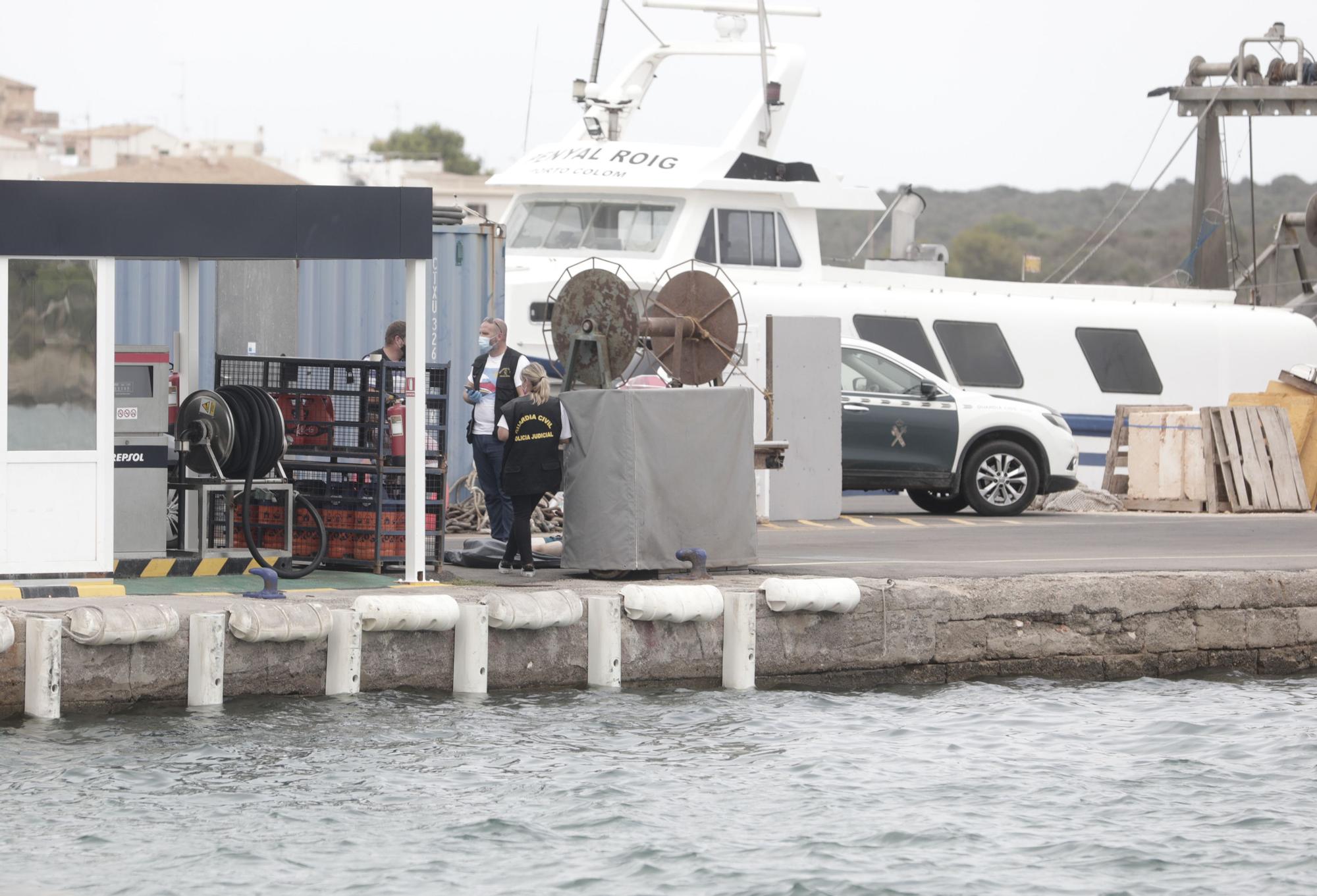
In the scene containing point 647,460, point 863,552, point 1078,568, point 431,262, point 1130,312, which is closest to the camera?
point 647,460

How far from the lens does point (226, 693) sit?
40.3 feet

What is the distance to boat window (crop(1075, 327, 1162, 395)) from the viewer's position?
24.8m

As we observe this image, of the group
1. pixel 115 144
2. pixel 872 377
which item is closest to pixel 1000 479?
pixel 872 377

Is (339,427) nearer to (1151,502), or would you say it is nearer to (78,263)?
(78,263)

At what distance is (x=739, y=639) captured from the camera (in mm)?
13617

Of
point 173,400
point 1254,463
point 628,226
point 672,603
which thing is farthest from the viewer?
point 628,226

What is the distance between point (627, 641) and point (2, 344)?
15.2 feet

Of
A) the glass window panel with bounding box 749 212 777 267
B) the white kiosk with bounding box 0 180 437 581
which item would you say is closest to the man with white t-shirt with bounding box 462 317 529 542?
the white kiosk with bounding box 0 180 437 581

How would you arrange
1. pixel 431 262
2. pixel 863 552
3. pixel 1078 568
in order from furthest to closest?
pixel 431 262 → pixel 863 552 → pixel 1078 568

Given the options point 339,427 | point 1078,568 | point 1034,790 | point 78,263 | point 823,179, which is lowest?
point 1034,790

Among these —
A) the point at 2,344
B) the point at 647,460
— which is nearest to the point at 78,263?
the point at 2,344

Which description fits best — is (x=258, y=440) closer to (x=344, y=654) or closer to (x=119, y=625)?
(x=344, y=654)

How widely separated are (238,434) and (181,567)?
3.45 ft

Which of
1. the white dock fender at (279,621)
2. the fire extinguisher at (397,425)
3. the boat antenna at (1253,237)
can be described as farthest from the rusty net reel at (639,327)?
the boat antenna at (1253,237)
